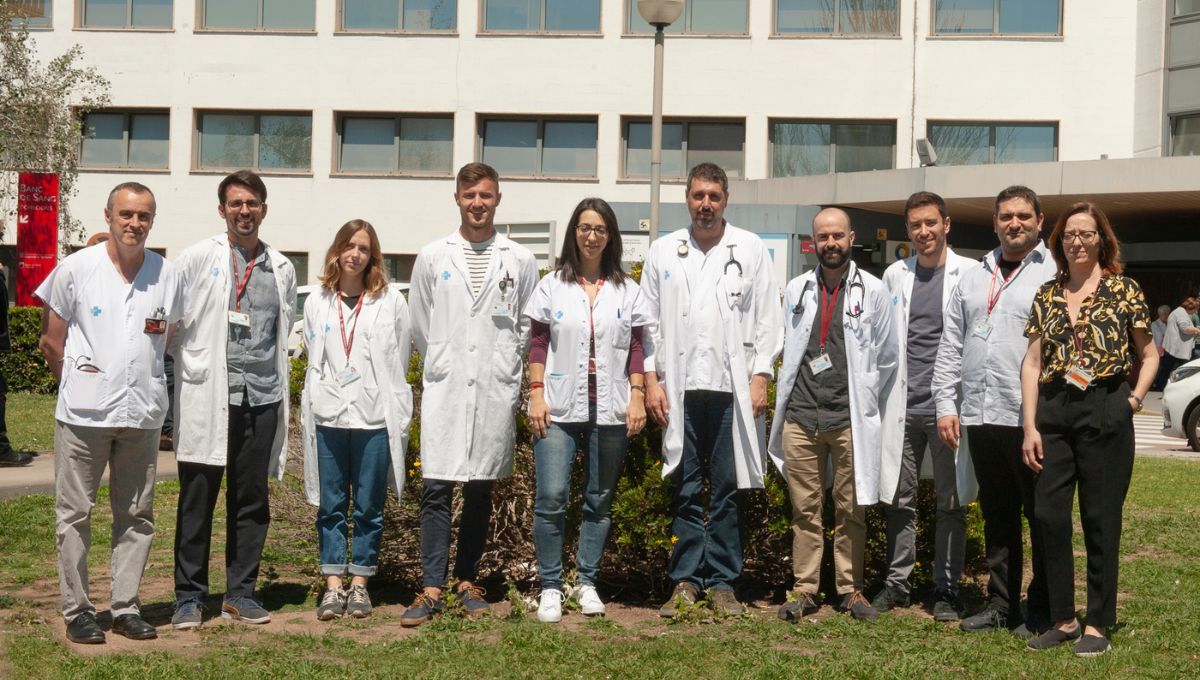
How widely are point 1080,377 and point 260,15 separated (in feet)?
96.3

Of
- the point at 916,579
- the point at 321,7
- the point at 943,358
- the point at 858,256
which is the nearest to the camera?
the point at 943,358

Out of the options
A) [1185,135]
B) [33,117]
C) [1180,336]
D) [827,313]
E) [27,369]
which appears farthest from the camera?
[1185,135]

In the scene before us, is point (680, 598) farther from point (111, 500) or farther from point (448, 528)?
point (111, 500)

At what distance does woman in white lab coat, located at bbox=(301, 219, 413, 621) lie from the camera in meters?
7.09

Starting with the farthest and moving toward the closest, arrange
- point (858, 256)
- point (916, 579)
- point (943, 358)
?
point (858, 256)
point (916, 579)
point (943, 358)

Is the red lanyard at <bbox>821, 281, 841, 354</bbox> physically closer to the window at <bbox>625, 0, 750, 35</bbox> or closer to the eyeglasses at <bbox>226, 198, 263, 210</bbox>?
the eyeglasses at <bbox>226, 198, 263, 210</bbox>

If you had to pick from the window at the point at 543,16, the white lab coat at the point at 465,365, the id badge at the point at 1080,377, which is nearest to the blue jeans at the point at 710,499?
the white lab coat at the point at 465,365

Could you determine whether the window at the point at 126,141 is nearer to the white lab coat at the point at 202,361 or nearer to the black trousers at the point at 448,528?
the white lab coat at the point at 202,361

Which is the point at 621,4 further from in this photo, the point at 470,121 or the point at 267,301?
the point at 267,301

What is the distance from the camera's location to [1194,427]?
1777 centimetres

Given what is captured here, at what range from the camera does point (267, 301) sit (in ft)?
23.4

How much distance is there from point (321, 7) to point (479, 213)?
26.9 m

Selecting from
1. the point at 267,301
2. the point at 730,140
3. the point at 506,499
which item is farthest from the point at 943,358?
the point at 730,140

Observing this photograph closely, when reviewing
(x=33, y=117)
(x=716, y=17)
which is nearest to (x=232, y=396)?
(x=33, y=117)
